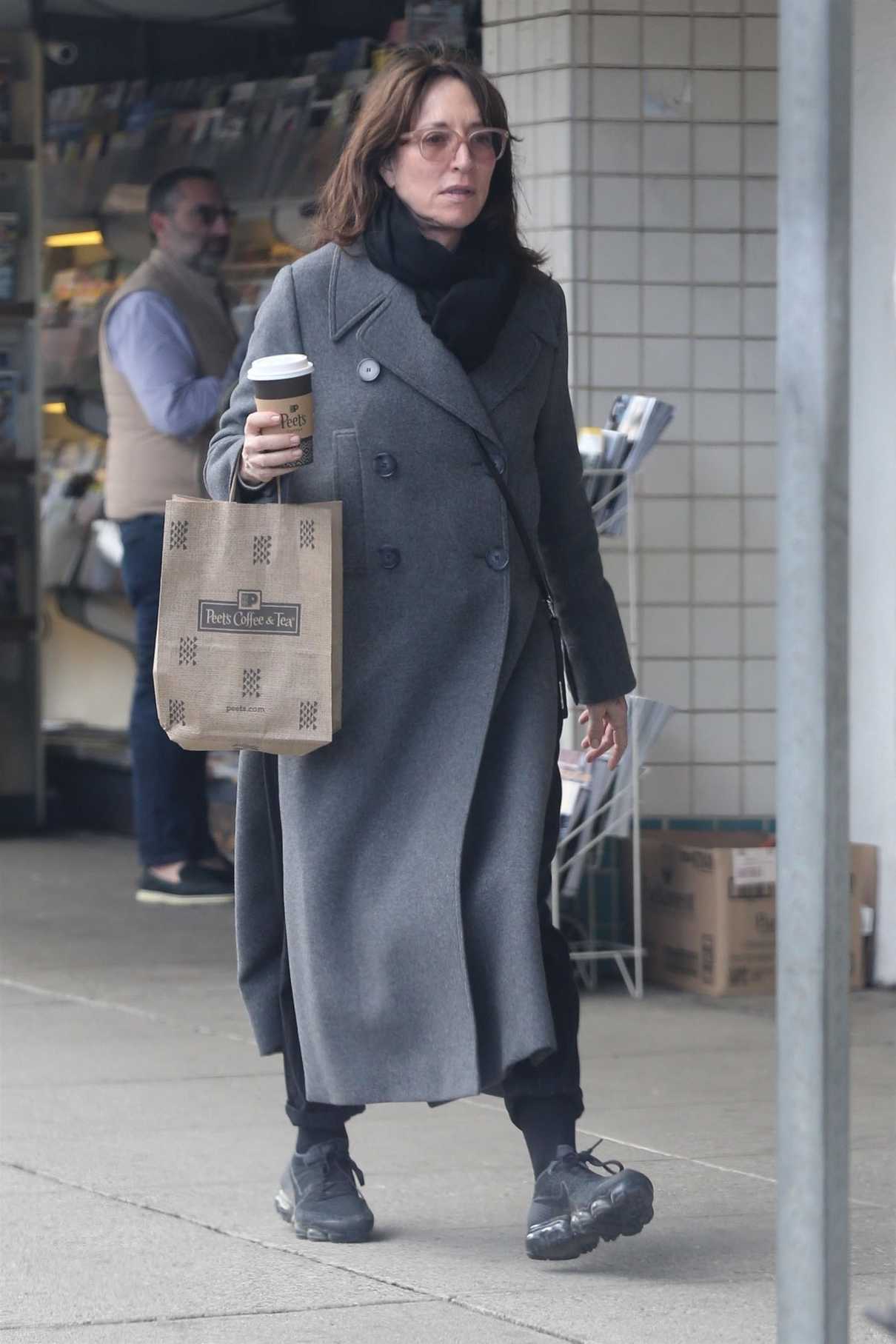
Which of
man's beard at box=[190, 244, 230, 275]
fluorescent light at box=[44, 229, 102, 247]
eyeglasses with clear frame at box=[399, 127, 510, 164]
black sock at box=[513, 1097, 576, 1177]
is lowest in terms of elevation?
black sock at box=[513, 1097, 576, 1177]

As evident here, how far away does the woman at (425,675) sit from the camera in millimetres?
3686

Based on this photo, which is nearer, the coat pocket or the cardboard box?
the coat pocket

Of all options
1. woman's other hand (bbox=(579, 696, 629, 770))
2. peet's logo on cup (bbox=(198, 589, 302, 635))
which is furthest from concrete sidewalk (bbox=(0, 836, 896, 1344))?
peet's logo on cup (bbox=(198, 589, 302, 635))

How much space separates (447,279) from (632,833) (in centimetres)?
252

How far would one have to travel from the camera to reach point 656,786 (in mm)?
6238

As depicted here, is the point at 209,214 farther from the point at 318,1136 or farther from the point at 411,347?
the point at 318,1136

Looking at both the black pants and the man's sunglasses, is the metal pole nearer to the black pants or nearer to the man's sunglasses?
the black pants

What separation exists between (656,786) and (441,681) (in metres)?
2.57

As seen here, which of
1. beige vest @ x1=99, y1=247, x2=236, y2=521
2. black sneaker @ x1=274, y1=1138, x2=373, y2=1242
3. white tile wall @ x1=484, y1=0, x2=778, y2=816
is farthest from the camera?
beige vest @ x1=99, y1=247, x2=236, y2=521

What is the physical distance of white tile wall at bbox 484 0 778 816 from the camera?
602cm

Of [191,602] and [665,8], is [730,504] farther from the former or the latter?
[191,602]

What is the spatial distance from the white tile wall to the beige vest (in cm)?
143

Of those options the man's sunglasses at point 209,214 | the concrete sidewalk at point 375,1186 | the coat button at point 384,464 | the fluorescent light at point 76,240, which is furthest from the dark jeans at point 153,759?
the coat button at point 384,464

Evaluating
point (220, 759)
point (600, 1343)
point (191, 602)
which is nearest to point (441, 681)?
point (191, 602)
